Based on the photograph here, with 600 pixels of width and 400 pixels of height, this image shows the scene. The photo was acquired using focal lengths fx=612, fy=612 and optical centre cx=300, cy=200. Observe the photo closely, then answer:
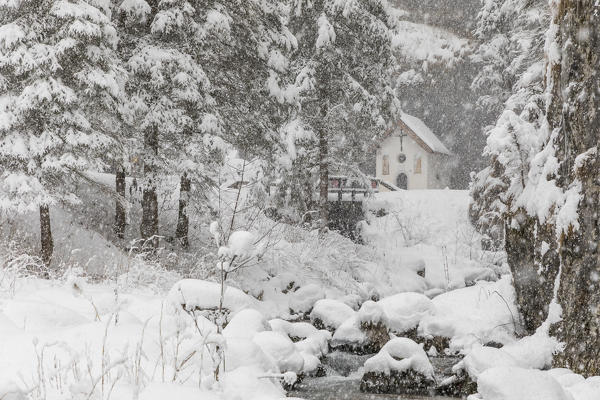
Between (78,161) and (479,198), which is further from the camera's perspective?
(479,198)

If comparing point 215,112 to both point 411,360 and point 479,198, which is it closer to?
point 411,360

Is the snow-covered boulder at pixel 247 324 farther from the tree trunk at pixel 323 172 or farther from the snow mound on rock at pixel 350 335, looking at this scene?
the tree trunk at pixel 323 172

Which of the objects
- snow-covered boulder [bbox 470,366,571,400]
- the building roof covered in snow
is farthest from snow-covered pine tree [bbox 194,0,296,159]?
the building roof covered in snow

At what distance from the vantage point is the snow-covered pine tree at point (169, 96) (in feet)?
44.1

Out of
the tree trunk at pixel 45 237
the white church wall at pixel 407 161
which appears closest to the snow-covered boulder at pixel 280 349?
the tree trunk at pixel 45 237

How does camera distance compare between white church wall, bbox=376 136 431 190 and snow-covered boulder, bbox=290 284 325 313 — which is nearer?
snow-covered boulder, bbox=290 284 325 313

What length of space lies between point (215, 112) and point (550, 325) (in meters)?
9.17

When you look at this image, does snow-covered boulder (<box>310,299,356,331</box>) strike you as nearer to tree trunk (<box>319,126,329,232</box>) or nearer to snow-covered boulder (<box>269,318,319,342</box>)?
snow-covered boulder (<box>269,318,319,342</box>)

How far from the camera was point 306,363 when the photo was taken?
848 cm

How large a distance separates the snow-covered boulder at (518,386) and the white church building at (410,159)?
30630 mm

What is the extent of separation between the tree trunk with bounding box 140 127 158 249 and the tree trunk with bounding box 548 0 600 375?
9.10m

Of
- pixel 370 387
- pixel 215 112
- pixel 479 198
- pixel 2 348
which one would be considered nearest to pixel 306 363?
pixel 370 387

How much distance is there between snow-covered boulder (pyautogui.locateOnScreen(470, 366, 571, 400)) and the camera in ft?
16.2

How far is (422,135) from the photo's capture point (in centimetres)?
3575
